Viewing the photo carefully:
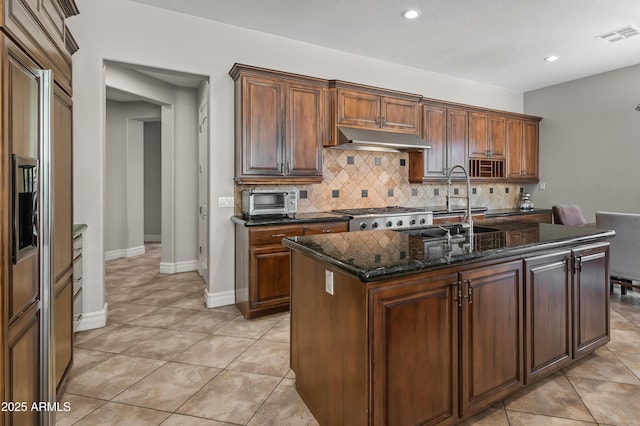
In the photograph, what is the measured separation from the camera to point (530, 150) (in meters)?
5.91

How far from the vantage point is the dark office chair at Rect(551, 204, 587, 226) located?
4.14 m

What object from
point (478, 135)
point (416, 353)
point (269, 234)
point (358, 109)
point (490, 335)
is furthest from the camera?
point (478, 135)

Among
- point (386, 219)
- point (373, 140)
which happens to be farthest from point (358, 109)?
point (386, 219)

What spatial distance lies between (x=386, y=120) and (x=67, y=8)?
3.28 metres

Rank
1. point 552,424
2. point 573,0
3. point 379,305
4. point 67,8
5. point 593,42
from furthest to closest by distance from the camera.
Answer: point 593,42 < point 573,0 < point 67,8 < point 552,424 < point 379,305

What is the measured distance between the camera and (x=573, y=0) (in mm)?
3197

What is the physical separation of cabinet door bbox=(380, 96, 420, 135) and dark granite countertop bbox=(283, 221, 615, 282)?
90.4 inches

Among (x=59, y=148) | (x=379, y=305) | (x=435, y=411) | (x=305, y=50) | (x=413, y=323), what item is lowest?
(x=435, y=411)

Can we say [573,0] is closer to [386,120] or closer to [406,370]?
[386,120]

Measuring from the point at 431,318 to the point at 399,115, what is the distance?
342cm

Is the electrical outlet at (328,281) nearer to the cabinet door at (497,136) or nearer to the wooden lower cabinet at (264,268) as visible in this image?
the wooden lower cabinet at (264,268)

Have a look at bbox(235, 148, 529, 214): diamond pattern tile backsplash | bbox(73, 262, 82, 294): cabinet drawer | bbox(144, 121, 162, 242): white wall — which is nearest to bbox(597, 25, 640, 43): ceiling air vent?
bbox(235, 148, 529, 214): diamond pattern tile backsplash

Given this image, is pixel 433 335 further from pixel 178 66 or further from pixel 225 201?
pixel 178 66

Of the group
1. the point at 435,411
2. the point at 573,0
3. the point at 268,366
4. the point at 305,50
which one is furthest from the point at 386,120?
the point at 435,411
